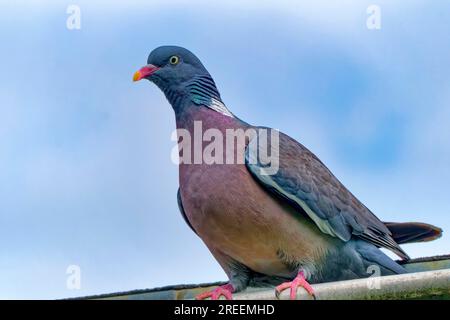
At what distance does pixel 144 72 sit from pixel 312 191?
5.67 feet

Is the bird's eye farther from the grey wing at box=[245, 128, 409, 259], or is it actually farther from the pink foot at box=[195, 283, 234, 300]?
the pink foot at box=[195, 283, 234, 300]

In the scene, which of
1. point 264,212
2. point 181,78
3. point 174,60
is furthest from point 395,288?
point 174,60

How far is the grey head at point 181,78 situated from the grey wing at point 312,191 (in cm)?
52

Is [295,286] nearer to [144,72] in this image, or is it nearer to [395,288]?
[395,288]

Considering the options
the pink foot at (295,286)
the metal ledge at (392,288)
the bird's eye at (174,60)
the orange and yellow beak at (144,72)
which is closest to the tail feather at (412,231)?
the pink foot at (295,286)

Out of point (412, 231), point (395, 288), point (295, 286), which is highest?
point (412, 231)

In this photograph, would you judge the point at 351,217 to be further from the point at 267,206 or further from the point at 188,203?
the point at 188,203

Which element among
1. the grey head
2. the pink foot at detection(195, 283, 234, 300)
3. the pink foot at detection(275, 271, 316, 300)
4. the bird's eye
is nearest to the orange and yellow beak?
the grey head

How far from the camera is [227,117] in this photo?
6.21 metres

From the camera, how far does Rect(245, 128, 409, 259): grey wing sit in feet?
19.4

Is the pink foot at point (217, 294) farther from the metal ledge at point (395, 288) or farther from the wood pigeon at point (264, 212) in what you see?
the metal ledge at point (395, 288)

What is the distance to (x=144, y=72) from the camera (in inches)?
253
